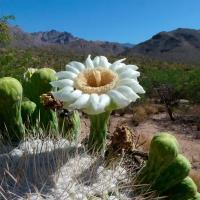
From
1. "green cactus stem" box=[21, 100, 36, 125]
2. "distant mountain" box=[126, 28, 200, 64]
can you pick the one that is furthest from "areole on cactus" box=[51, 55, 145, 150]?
"distant mountain" box=[126, 28, 200, 64]

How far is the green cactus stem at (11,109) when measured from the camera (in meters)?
2.16

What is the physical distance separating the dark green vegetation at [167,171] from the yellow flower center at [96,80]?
37 centimetres

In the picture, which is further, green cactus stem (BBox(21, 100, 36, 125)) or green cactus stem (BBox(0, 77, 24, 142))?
green cactus stem (BBox(21, 100, 36, 125))

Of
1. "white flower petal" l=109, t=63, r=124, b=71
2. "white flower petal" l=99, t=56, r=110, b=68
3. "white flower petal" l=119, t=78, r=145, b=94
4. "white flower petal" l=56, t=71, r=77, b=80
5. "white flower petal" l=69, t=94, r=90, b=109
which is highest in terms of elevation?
"white flower petal" l=99, t=56, r=110, b=68

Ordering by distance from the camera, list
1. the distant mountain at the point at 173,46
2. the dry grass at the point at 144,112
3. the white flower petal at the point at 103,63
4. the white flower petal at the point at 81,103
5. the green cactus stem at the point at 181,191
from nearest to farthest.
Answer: the white flower petal at the point at 81,103 → the white flower petal at the point at 103,63 → the green cactus stem at the point at 181,191 → the dry grass at the point at 144,112 → the distant mountain at the point at 173,46

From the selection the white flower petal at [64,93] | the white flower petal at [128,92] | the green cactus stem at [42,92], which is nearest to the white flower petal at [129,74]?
the white flower petal at [128,92]

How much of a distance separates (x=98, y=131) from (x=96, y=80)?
0.27 meters

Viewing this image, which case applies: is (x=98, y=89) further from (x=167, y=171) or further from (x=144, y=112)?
(x=144, y=112)

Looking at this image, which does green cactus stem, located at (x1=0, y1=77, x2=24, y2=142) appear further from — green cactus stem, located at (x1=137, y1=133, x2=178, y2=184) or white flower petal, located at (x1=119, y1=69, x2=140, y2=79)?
green cactus stem, located at (x1=137, y1=133, x2=178, y2=184)

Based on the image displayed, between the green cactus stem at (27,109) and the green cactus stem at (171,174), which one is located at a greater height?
the green cactus stem at (27,109)

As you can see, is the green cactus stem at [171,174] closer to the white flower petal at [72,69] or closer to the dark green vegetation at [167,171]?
the dark green vegetation at [167,171]

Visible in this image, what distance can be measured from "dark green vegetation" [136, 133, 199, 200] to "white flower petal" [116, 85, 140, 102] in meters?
0.33

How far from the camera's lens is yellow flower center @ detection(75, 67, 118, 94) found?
2004mm

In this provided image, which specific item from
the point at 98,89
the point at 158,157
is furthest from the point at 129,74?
the point at 158,157
